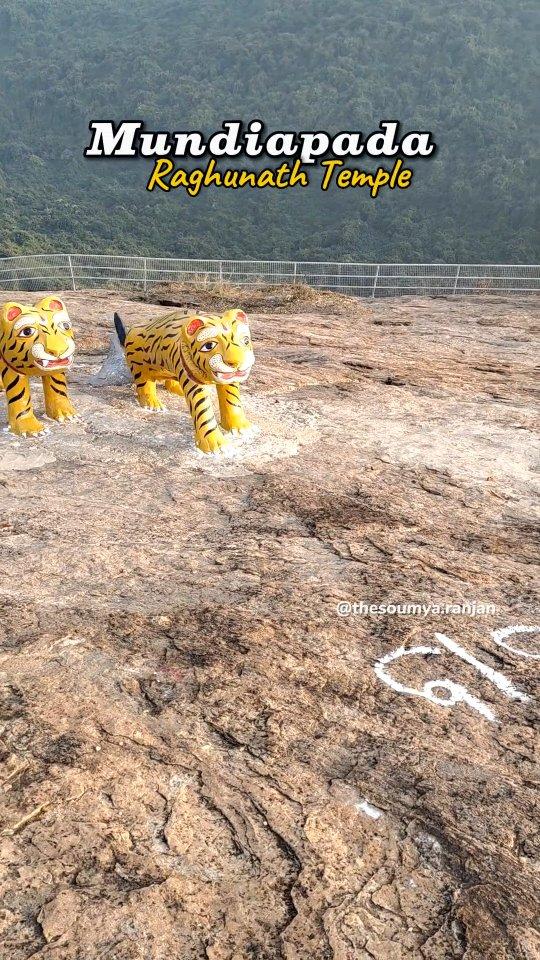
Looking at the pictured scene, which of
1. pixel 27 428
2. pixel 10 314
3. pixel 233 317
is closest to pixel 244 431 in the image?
pixel 233 317

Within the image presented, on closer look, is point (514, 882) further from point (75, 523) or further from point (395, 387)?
point (395, 387)

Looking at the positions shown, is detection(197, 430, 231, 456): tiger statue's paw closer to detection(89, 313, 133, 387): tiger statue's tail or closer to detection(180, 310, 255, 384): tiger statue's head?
detection(180, 310, 255, 384): tiger statue's head

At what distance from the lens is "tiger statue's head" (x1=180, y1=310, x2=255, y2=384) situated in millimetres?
6992

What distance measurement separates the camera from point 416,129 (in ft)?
149

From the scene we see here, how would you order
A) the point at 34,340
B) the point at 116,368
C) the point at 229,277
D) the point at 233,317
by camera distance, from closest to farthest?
1. the point at 233,317
2. the point at 34,340
3. the point at 116,368
4. the point at 229,277

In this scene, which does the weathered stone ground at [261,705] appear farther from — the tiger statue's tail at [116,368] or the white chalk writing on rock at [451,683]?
the tiger statue's tail at [116,368]

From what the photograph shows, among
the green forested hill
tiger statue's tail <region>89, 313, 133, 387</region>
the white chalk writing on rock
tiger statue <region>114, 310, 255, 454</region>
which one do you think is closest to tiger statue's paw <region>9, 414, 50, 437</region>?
tiger statue <region>114, 310, 255, 454</region>

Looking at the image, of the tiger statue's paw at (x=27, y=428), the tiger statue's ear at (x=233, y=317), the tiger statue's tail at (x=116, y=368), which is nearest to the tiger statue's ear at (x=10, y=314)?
the tiger statue's paw at (x=27, y=428)

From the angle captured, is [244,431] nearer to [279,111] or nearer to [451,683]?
[451,683]

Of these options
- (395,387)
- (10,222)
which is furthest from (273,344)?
(10,222)

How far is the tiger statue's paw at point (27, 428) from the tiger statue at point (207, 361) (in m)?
1.29

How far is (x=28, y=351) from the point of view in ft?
23.9

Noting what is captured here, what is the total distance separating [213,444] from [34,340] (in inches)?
75.6

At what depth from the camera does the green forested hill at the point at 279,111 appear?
38469 millimetres
